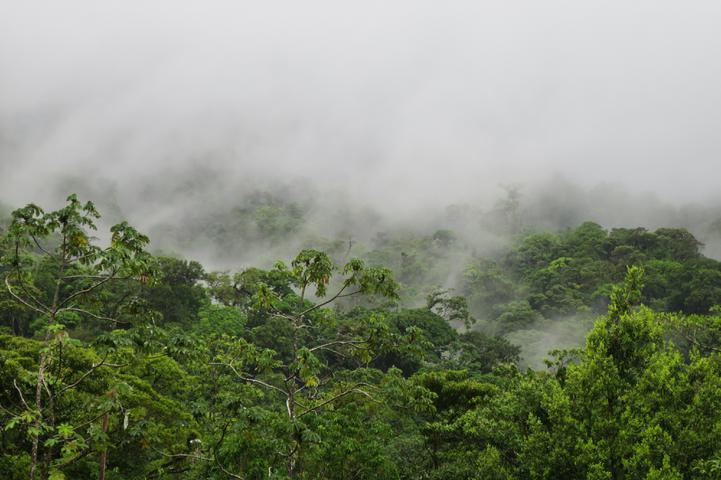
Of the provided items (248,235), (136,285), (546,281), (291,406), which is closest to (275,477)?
(291,406)

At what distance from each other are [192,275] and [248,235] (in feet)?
275

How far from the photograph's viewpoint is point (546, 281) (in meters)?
81.5

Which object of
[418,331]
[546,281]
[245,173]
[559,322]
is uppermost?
[245,173]

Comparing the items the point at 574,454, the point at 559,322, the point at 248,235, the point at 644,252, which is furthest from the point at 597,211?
the point at 574,454

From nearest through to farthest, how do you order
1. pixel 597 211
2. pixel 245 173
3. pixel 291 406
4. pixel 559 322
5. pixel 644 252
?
1. pixel 291 406
2. pixel 559 322
3. pixel 644 252
4. pixel 597 211
5. pixel 245 173

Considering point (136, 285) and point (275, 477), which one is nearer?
point (275, 477)

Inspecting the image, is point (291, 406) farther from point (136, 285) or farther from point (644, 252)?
point (644, 252)

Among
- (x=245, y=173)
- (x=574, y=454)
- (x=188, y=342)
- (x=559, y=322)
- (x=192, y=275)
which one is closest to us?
(x=188, y=342)

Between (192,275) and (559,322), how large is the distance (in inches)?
1627

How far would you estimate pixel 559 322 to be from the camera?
65.0 meters

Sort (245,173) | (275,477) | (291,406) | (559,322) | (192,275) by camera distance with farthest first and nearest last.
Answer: (245,173) < (559,322) < (192,275) < (291,406) < (275,477)

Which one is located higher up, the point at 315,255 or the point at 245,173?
the point at 245,173

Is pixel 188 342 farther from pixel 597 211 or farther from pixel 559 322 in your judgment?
pixel 597 211

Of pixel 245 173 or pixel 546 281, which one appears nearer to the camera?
pixel 546 281
